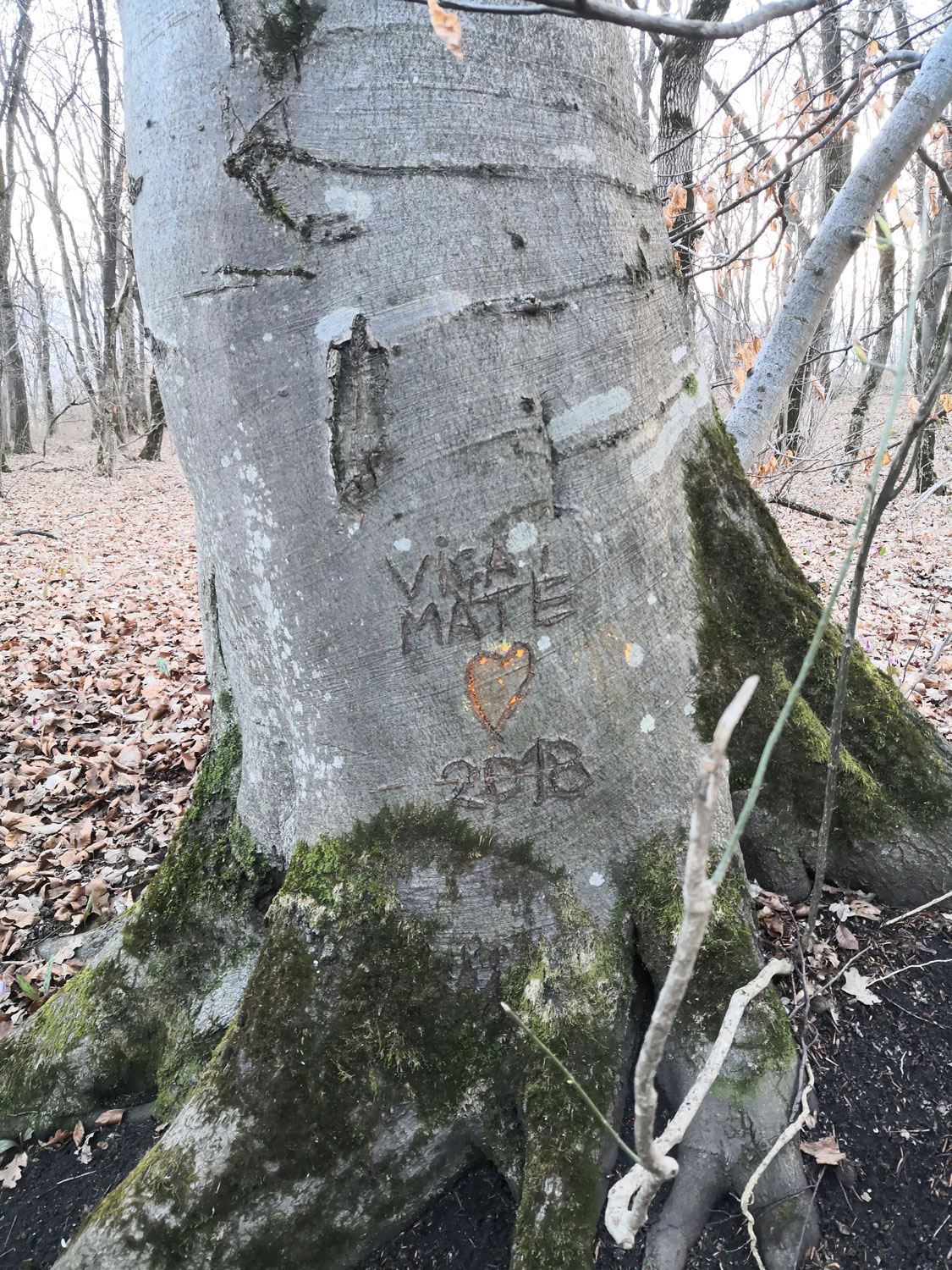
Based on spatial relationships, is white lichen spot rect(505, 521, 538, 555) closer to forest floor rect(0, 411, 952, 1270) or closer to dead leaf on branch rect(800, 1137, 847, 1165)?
forest floor rect(0, 411, 952, 1270)

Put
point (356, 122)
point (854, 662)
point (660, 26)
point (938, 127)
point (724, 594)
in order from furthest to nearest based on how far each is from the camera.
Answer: point (938, 127) < point (854, 662) < point (724, 594) < point (356, 122) < point (660, 26)

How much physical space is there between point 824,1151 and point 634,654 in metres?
1.13

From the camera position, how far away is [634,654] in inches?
66.9

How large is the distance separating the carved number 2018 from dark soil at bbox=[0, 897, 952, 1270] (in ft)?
2.89

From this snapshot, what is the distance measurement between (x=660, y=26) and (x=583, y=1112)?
1852 mm

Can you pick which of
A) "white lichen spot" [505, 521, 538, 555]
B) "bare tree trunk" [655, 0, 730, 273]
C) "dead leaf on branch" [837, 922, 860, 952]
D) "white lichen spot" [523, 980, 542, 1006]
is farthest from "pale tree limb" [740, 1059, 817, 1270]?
"bare tree trunk" [655, 0, 730, 273]

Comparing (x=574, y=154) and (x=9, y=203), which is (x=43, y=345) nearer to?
(x=9, y=203)

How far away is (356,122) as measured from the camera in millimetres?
1448

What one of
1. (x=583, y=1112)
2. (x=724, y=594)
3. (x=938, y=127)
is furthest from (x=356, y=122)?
(x=938, y=127)

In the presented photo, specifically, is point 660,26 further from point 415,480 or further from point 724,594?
point 724,594

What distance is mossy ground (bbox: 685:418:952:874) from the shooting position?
198cm

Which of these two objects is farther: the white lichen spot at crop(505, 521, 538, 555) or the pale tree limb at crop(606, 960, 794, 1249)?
the white lichen spot at crop(505, 521, 538, 555)

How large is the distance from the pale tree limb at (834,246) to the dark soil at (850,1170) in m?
1.63

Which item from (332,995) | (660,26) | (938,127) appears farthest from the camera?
(938,127)
